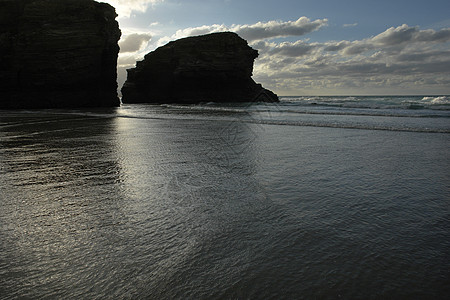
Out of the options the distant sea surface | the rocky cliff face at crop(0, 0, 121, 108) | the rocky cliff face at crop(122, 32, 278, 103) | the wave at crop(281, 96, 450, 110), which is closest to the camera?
the distant sea surface

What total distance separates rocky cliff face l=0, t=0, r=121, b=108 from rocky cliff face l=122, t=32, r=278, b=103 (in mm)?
17844

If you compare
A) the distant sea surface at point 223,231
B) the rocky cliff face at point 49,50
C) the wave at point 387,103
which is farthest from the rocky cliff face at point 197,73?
the distant sea surface at point 223,231

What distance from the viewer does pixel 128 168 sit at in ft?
12.2

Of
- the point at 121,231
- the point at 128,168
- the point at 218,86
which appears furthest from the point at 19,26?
the point at 121,231

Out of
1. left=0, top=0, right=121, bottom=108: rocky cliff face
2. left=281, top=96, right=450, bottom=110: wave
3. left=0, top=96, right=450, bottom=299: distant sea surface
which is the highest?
left=0, top=0, right=121, bottom=108: rocky cliff face

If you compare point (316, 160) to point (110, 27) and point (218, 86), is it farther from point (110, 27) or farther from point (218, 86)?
point (218, 86)

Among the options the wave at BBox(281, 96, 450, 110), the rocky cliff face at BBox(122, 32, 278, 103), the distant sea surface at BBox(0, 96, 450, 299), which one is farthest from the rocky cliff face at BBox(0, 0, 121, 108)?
the distant sea surface at BBox(0, 96, 450, 299)

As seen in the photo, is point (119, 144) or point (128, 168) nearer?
point (128, 168)

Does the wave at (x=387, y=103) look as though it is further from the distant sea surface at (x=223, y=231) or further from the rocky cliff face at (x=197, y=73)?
the distant sea surface at (x=223, y=231)

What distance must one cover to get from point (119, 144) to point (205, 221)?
13.9 feet

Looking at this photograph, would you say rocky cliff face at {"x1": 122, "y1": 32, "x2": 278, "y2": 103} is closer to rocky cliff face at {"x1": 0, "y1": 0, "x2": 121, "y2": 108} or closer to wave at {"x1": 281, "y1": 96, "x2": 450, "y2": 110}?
wave at {"x1": 281, "y1": 96, "x2": 450, "y2": 110}

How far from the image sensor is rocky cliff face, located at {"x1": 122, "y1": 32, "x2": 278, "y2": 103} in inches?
1729

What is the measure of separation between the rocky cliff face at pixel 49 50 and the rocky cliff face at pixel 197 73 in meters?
17.8

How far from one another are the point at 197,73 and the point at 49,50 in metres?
21.9
